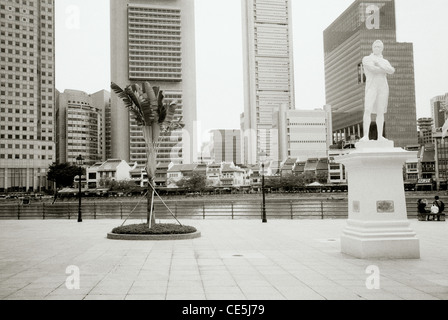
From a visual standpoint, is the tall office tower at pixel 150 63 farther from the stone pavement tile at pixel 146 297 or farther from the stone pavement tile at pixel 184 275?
the stone pavement tile at pixel 146 297

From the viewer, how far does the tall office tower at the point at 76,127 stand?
504 ft

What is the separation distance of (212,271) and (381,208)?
438 centimetres

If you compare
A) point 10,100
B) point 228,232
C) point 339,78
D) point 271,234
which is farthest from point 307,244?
point 10,100

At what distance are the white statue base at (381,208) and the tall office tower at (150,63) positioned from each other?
468ft

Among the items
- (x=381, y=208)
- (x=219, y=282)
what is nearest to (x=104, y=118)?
(x=381, y=208)

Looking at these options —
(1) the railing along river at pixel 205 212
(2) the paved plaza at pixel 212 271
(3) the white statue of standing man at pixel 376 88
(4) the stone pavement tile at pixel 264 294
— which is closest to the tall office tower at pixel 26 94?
(1) the railing along river at pixel 205 212

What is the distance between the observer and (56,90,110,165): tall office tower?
153625mm

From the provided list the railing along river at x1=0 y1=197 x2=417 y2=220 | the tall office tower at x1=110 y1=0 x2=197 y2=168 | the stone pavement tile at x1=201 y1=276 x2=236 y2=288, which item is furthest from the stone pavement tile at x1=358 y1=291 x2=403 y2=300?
the tall office tower at x1=110 y1=0 x2=197 y2=168

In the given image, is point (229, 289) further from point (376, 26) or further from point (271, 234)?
point (271, 234)

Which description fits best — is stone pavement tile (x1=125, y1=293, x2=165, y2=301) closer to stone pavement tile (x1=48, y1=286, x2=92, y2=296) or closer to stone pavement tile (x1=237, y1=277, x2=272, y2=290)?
stone pavement tile (x1=48, y1=286, x2=92, y2=296)

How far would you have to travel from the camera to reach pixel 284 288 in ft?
22.7

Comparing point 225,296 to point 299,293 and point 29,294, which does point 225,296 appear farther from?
point 29,294

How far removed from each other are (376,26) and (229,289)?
637cm

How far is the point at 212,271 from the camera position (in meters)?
8.56
